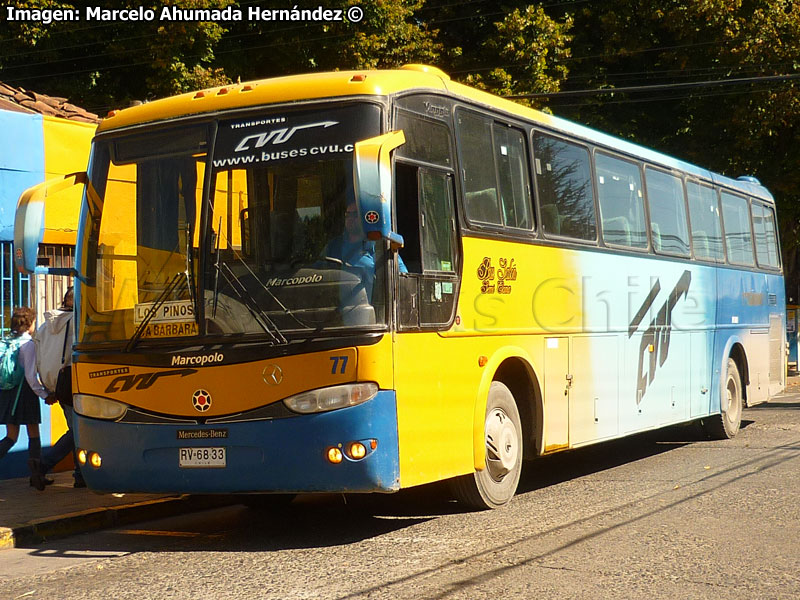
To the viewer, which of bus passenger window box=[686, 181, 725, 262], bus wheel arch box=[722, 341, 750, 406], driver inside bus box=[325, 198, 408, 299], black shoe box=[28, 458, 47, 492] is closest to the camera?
driver inside bus box=[325, 198, 408, 299]

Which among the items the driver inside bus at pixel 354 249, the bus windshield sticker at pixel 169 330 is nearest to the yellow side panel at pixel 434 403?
the driver inside bus at pixel 354 249

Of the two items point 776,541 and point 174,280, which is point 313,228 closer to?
point 174,280

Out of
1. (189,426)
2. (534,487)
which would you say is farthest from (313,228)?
(534,487)

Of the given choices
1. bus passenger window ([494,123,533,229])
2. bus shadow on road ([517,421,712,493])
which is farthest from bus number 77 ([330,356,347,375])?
bus shadow on road ([517,421,712,493])

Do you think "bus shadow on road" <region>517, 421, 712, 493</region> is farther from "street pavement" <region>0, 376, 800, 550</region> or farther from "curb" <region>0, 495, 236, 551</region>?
"street pavement" <region>0, 376, 800, 550</region>

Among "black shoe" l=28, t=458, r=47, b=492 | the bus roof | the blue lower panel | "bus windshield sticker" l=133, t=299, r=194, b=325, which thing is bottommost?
"black shoe" l=28, t=458, r=47, b=492

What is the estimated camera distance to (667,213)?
13.3 meters

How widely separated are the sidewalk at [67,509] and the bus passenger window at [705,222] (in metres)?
7.07

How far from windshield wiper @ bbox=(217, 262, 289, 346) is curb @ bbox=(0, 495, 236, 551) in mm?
2619

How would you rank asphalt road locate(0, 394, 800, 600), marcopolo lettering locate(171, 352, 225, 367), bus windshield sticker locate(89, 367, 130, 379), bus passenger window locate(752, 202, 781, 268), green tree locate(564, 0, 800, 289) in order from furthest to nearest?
green tree locate(564, 0, 800, 289) < bus passenger window locate(752, 202, 781, 268) < bus windshield sticker locate(89, 367, 130, 379) < marcopolo lettering locate(171, 352, 225, 367) < asphalt road locate(0, 394, 800, 600)

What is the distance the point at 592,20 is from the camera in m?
26.9

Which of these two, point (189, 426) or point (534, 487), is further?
point (534, 487)

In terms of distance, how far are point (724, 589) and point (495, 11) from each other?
21910mm

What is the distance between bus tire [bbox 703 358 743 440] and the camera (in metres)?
15.0
